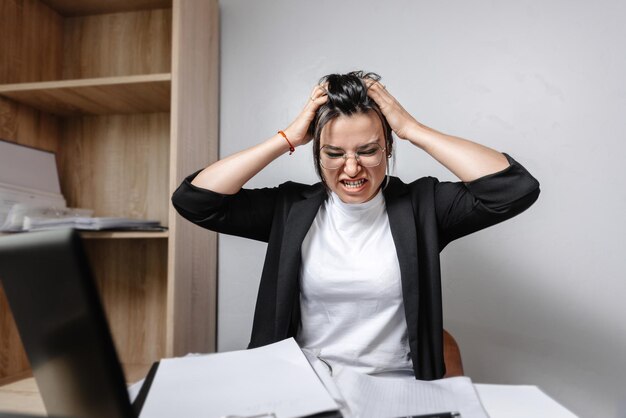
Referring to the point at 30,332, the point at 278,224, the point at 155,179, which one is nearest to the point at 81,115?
the point at 155,179

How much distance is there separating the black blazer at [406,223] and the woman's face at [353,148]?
3.8 inches

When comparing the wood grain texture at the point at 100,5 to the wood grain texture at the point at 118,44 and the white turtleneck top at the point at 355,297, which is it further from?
the white turtleneck top at the point at 355,297

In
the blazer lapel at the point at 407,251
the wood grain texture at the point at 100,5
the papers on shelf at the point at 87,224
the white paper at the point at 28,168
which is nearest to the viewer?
the blazer lapel at the point at 407,251

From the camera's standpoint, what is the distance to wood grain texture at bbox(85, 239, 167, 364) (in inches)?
75.1

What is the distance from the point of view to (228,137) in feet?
6.18

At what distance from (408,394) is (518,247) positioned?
4.14ft

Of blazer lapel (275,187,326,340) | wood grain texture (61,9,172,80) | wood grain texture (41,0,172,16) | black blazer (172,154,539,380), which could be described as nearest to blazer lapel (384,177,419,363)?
black blazer (172,154,539,380)

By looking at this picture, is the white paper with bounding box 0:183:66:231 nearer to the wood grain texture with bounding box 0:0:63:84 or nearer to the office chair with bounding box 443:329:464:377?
the wood grain texture with bounding box 0:0:63:84

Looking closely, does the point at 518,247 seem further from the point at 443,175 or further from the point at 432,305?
the point at 432,305

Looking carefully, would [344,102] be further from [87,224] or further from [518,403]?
[87,224]

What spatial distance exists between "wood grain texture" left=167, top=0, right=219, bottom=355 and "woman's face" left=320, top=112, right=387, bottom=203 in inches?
23.9

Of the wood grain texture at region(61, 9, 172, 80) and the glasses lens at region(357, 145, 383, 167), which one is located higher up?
the wood grain texture at region(61, 9, 172, 80)

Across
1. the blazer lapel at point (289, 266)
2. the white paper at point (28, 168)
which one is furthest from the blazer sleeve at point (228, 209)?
the white paper at point (28, 168)

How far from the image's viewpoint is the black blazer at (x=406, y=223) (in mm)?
1134
